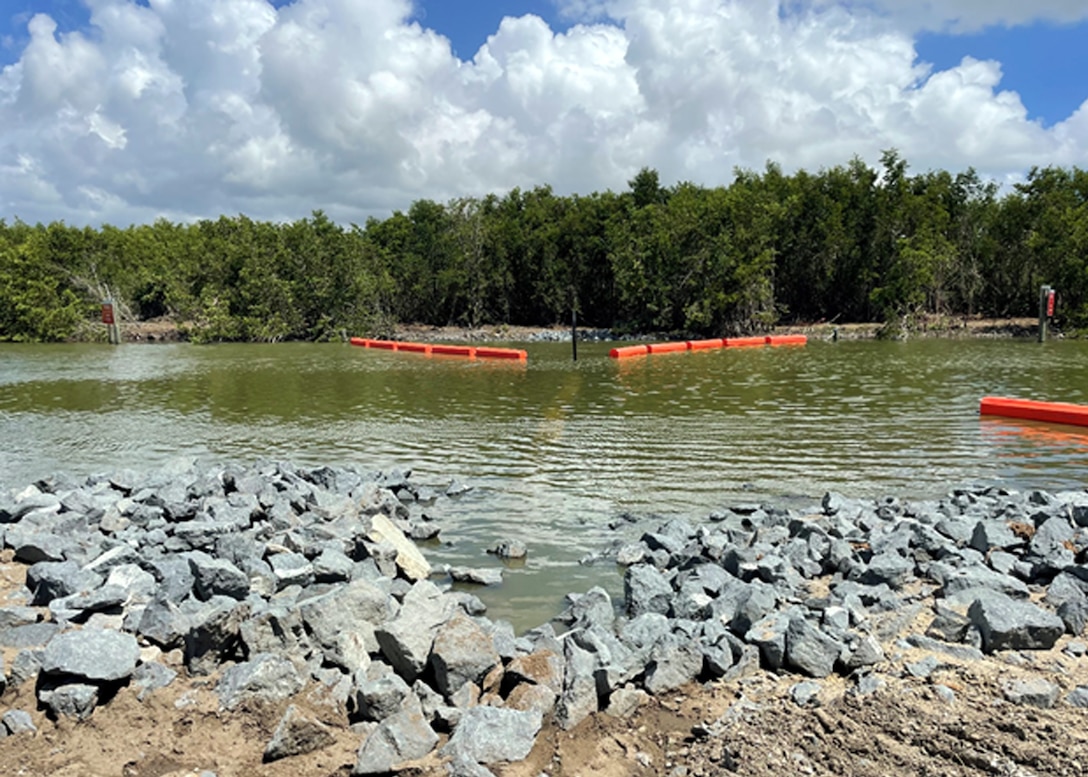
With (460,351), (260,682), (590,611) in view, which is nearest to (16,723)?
(260,682)

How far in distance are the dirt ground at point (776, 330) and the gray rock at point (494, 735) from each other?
148 feet

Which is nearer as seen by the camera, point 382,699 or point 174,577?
point 382,699

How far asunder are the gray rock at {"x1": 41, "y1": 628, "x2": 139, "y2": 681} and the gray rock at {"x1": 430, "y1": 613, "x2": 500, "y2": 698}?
1643 mm

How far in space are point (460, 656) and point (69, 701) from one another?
1994 mm

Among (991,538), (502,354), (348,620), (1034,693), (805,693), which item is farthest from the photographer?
(502,354)

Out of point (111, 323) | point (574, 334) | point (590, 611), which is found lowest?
point (590, 611)

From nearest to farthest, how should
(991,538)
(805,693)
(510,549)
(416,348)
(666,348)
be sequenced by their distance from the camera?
(805,693) → (991,538) → (510,549) → (666,348) → (416,348)

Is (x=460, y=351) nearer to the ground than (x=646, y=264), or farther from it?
nearer to the ground

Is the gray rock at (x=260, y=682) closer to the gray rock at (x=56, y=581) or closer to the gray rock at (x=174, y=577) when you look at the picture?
the gray rock at (x=174, y=577)

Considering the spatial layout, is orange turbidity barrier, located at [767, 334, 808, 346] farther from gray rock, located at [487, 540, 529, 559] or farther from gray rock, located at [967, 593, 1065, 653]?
gray rock, located at [967, 593, 1065, 653]

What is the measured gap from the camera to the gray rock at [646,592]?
5524 millimetres

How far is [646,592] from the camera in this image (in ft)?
18.7

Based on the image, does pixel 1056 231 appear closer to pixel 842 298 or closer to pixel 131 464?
pixel 842 298

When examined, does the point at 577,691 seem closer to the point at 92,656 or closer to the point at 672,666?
the point at 672,666
